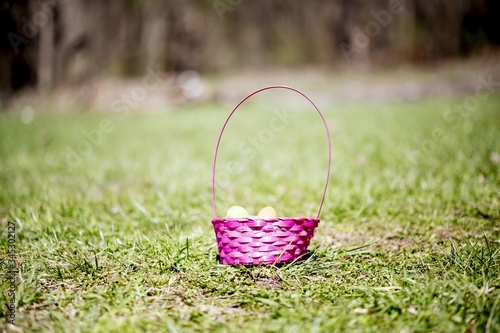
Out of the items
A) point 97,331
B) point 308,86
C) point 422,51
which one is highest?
point 422,51

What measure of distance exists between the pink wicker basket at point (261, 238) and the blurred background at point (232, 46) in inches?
435

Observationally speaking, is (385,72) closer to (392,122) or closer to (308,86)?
(308,86)

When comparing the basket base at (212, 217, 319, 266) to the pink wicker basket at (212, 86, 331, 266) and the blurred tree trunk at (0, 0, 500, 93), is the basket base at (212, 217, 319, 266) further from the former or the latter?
the blurred tree trunk at (0, 0, 500, 93)

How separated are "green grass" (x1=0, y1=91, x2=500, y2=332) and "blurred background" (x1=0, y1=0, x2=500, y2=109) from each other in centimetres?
773

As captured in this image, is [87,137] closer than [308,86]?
Yes

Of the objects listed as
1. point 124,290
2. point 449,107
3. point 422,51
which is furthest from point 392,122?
point 422,51

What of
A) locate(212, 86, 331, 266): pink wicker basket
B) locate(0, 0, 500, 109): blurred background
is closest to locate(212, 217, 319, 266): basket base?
locate(212, 86, 331, 266): pink wicker basket

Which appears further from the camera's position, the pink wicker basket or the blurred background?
the blurred background

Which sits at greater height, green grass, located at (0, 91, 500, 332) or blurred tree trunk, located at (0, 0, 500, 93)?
blurred tree trunk, located at (0, 0, 500, 93)

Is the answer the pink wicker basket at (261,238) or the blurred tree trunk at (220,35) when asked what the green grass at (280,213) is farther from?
the blurred tree trunk at (220,35)

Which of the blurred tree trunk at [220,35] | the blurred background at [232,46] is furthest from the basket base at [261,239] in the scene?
the blurred tree trunk at [220,35]

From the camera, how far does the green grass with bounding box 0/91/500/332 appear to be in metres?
1.71

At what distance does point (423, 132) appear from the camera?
5.70m

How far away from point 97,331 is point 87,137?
6371mm
